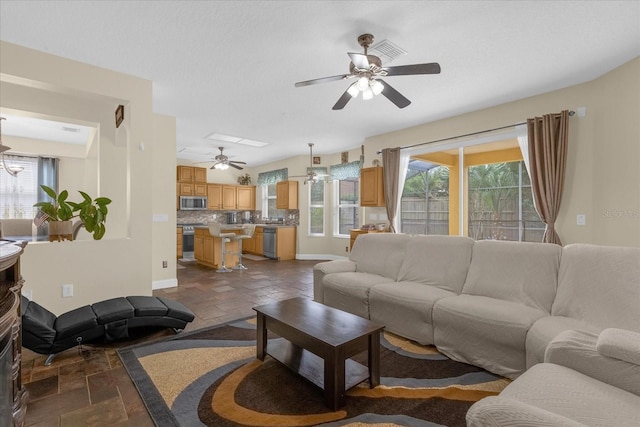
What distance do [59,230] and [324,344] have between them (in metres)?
3.01

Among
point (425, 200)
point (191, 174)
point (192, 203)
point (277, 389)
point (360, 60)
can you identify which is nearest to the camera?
point (277, 389)

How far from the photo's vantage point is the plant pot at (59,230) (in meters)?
3.07

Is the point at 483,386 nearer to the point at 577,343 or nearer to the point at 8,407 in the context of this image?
the point at 577,343

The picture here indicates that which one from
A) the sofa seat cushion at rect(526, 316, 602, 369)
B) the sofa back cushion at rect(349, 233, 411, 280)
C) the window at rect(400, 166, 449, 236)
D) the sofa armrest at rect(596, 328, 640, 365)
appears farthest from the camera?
the window at rect(400, 166, 449, 236)

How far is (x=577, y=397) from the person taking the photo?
1.21 m

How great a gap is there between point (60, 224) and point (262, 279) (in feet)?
9.98

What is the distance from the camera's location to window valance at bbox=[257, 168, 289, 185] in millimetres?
8445

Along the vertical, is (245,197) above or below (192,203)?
above

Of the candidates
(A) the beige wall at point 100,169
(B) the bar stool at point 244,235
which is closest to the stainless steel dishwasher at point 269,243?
(B) the bar stool at point 244,235

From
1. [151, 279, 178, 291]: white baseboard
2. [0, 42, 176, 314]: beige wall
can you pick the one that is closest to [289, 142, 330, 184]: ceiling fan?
[151, 279, 178, 291]: white baseboard

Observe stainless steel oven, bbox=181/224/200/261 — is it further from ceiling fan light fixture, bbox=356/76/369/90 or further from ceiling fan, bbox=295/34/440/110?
ceiling fan light fixture, bbox=356/76/369/90

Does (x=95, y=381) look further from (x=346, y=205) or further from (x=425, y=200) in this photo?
(x=346, y=205)

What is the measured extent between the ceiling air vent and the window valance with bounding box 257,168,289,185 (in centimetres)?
559

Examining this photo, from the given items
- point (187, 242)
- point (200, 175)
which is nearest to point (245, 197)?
point (200, 175)
